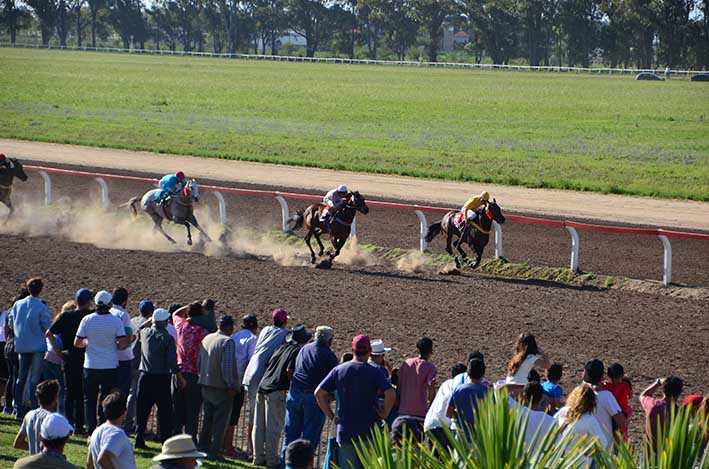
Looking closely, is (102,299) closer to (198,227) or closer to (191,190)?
(191,190)

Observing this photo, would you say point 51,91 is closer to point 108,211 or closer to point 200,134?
point 200,134

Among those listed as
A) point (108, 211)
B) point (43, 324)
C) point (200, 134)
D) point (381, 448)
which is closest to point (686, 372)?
point (43, 324)

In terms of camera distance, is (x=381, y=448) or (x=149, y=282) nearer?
(x=381, y=448)

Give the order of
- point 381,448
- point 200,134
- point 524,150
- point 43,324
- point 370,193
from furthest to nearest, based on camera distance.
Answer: point 200,134 → point 524,150 → point 370,193 → point 43,324 → point 381,448

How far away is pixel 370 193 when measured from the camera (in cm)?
2547

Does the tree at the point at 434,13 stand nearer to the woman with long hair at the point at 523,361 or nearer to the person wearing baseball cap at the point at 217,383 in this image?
the person wearing baseball cap at the point at 217,383

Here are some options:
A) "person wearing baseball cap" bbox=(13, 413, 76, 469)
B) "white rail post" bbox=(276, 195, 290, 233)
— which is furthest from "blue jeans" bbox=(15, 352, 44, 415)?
"white rail post" bbox=(276, 195, 290, 233)

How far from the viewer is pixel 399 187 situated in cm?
2680

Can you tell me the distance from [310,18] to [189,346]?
132 meters

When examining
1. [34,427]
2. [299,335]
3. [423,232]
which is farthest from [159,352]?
[423,232]

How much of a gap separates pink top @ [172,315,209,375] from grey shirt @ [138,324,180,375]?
1.03 feet

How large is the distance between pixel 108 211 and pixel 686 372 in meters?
13.6

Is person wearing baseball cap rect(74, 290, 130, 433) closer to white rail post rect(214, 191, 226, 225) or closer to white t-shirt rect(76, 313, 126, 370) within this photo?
white t-shirt rect(76, 313, 126, 370)

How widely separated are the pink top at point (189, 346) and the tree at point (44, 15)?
5302 inches
